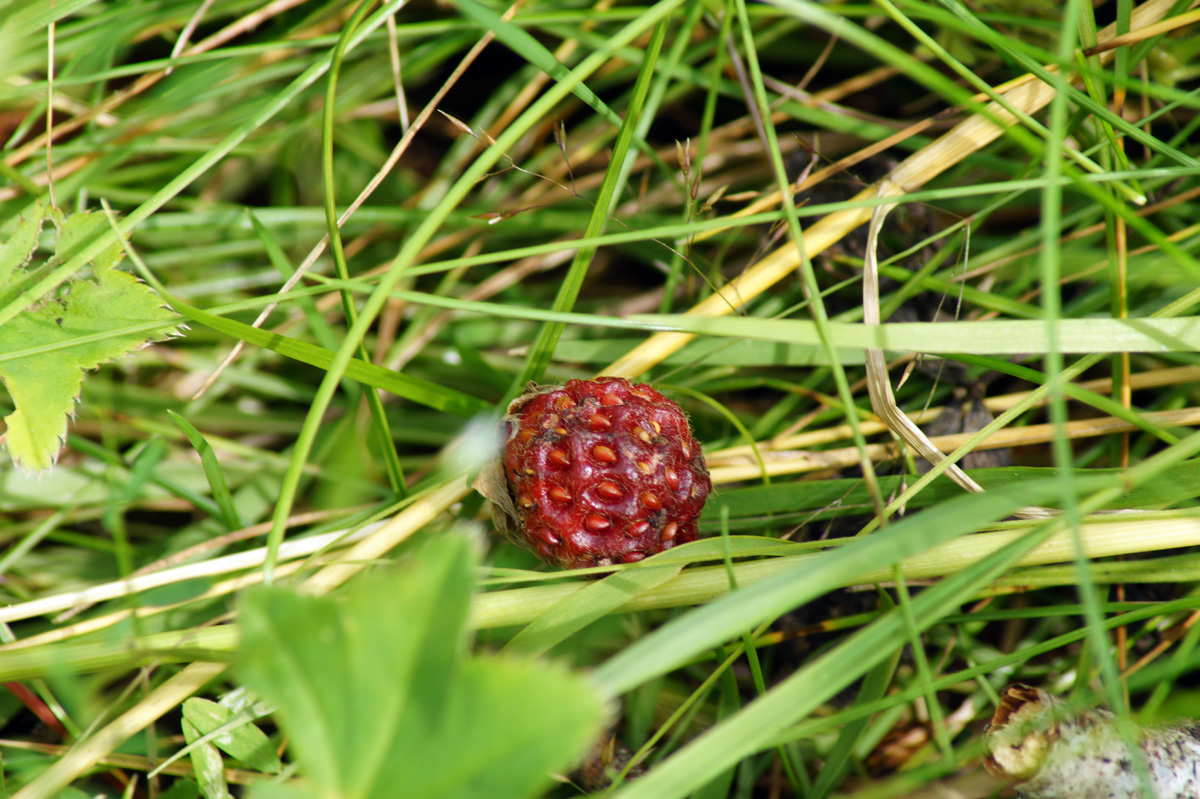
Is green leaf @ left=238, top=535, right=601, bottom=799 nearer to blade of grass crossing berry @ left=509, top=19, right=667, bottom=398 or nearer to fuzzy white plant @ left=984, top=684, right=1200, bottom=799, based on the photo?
blade of grass crossing berry @ left=509, top=19, right=667, bottom=398

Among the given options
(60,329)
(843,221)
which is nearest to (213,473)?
(60,329)

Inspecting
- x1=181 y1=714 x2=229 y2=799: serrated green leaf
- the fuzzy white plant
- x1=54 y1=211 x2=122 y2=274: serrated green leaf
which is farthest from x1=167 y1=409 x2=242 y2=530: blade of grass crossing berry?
the fuzzy white plant

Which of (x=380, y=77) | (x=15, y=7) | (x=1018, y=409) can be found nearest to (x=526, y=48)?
(x=380, y=77)

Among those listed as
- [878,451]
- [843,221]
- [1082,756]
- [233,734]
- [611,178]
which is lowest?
[1082,756]

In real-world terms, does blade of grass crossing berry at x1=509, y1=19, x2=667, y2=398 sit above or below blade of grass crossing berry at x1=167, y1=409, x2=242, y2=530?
above

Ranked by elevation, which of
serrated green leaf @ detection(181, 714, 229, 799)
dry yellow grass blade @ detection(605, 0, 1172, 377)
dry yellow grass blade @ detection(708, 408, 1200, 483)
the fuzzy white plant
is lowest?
the fuzzy white plant

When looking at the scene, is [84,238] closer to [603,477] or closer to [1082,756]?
[603,477]

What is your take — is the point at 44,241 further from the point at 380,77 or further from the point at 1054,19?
the point at 1054,19
